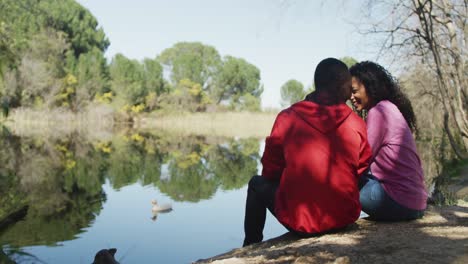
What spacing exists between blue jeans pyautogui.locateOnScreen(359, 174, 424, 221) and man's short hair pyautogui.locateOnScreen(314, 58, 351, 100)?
644 millimetres

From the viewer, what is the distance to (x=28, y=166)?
11.8m

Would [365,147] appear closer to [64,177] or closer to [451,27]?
[451,27]

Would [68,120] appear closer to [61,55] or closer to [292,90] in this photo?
[61,55]

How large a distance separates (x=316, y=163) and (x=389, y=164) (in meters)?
0.64

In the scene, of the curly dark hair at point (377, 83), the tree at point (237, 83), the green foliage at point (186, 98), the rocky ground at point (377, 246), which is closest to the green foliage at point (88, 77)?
the green foliage at point (186, 98)

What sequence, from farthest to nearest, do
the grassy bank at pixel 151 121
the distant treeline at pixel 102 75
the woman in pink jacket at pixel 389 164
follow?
1. the distant treeline at pixel 102 75
2. the grassy bank at pixel 151 121
3. the woman in pink jacket at pixel 389 164

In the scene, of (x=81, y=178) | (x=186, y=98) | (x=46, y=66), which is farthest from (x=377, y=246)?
(x=186, y=98)

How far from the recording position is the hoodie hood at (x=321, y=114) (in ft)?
8.87

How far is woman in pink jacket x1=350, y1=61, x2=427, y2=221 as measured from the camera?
2998 mm

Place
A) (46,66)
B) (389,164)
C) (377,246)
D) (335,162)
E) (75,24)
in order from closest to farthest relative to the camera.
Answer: (377,246) → (335,162) → (389,164) → (46,66) → (75,24)

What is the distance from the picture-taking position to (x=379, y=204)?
3.10m

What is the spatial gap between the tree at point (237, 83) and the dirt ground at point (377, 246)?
51705 mm

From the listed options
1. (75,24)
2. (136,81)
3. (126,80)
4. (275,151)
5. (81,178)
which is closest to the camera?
(275,151)

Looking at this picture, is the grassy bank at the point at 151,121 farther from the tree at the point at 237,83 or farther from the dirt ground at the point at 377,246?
the dirt ground at the point at 377,246
